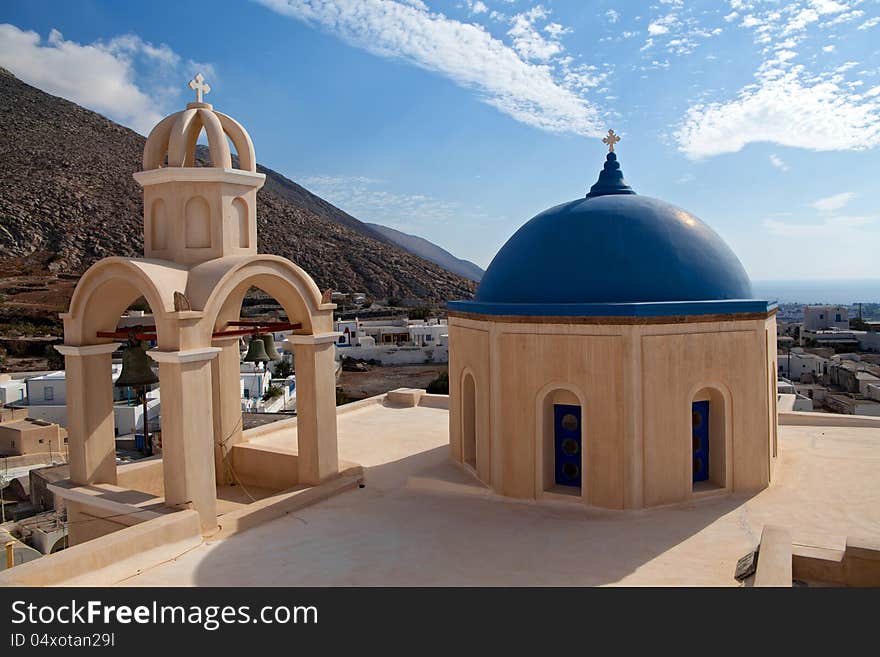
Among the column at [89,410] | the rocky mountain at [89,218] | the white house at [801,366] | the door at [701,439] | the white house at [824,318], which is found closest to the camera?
the column at [89,410]

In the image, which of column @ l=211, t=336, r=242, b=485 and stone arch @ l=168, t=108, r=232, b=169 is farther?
column @ l=211, t=336, r=242, b=485

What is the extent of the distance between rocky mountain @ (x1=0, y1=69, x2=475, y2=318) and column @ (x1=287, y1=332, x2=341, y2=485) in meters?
49.7

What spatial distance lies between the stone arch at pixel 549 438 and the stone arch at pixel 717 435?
55.0 inches

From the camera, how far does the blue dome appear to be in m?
8.92

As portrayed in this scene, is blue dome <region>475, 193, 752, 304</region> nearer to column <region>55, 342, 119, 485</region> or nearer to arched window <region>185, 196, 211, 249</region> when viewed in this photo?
arched window <region>185, 196, 211, 249</region>

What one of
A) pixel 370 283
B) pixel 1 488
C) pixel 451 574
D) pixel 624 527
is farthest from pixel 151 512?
pixel 370 283

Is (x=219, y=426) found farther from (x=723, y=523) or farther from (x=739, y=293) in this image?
(x=739, y=293)

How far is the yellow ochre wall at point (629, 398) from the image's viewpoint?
8445mm

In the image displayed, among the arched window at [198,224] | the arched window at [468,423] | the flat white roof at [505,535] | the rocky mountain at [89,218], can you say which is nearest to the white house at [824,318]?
the rocky mountain at [89,218]

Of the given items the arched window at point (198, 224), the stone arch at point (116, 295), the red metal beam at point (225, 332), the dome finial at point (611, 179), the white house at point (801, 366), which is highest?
the dome finial at point (611, 179)

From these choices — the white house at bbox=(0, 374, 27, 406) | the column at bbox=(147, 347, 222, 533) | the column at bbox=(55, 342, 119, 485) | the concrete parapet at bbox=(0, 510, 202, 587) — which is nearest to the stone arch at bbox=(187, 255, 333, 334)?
the column at bbox=(147, 347, 222, 533)

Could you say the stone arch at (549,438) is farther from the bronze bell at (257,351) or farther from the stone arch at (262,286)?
the bronze bell at (257,351)

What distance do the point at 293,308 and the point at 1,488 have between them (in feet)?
72.0

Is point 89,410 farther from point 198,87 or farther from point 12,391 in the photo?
point 12,391
